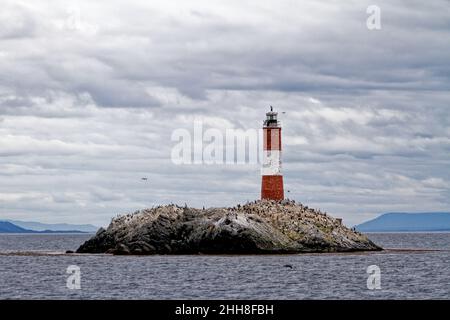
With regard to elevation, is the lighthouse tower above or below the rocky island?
above

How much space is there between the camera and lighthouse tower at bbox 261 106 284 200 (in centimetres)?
10281

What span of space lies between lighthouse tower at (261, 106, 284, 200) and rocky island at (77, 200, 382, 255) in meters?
1.16

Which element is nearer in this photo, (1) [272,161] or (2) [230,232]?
(2) [230,232]

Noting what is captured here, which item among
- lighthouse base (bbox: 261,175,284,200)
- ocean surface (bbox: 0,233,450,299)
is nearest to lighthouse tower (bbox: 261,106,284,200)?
lighthouse base (bbox: 261,175,284,200)

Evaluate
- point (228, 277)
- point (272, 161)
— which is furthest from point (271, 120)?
point (228, 277)

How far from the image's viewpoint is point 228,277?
240 ft

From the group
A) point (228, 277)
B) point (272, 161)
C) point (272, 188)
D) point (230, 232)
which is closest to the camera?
point (228, 277)

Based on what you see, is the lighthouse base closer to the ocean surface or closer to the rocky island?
the rocky island

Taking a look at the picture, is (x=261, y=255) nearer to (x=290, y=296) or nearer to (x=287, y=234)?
(x=287, y=234)

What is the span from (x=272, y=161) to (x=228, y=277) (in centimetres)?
3120

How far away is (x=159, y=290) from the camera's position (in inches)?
2530

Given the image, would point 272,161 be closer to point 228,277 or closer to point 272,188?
point 272,188

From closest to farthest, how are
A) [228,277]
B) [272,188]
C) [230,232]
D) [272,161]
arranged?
[228,277] < [230,232] < [272,161] < [272,188]
